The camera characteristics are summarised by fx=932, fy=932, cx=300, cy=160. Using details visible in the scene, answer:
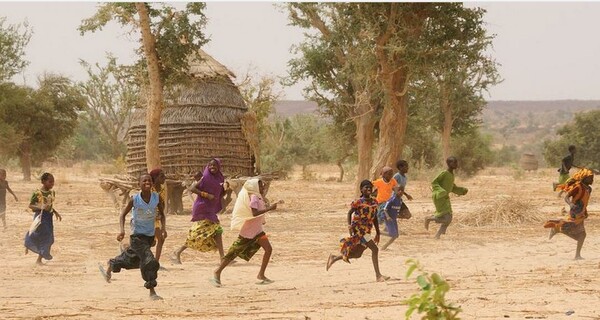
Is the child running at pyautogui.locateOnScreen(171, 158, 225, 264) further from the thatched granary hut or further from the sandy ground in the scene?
the thatched granary hut

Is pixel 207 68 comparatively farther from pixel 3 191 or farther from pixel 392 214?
pixel 392 214

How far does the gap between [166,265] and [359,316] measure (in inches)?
208

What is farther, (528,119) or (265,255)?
(528,119)

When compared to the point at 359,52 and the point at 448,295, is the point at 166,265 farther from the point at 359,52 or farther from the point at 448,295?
the point at 359,52

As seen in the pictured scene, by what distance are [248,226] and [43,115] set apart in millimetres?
32837

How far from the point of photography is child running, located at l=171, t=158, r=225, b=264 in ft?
40.1

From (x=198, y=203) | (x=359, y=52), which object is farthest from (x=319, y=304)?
(x=359, y=52)

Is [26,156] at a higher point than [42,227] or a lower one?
higher

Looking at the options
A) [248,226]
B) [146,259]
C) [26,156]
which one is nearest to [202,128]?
[248,226]

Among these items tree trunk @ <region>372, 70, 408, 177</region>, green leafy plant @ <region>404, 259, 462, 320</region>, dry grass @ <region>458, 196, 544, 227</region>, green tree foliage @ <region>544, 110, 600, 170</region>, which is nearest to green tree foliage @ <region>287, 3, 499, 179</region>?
tree trunk @ <region>372, 70, 408, 177</region>

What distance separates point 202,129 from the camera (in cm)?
2267

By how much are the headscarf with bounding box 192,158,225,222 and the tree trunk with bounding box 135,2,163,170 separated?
815 centimetres

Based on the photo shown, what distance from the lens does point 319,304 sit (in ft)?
29.7

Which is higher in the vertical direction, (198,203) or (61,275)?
(198,203)
